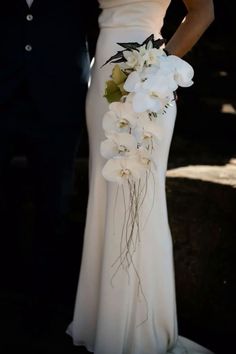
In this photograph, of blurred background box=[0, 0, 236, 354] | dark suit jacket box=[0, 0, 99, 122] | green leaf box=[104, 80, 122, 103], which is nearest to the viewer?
green leaf box=[104, 80, 122, 103]

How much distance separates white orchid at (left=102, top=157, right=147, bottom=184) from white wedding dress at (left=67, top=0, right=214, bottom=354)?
0.24 meters

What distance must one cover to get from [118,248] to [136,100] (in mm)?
687

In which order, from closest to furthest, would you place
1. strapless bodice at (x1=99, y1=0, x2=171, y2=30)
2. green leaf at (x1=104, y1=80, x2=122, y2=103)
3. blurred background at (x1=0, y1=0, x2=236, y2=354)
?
1. green leaf at (x1=104, y1=80, x2=122, y2=103)
2. strapless bodice at (x1=99, y1=0, x2=171, y2=30)
3. blurred background at (x1=0, y1=0, x2=236, y2=354)

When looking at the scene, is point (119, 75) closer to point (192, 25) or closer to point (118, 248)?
point (192, 25)

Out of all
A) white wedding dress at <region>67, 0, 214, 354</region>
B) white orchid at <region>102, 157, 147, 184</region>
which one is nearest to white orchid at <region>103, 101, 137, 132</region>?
white orchid at <region>102, 157, 147, 184</region>

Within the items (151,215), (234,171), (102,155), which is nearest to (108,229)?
(151,215)

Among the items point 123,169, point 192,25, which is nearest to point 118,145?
point 123,169

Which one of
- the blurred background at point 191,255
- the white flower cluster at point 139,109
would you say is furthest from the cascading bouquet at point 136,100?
the blurred background at point 191,255

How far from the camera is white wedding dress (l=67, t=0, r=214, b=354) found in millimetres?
2979

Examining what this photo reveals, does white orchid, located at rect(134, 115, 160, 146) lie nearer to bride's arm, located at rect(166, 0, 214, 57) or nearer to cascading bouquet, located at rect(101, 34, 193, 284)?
cascading bouquet, located at rect(101, 34, 193, 284)

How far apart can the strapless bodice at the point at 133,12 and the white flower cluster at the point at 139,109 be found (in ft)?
0.88

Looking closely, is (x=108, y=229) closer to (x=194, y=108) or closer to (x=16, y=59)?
(x=16, y=59)

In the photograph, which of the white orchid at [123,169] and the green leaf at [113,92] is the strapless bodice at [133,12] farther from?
the white orchid at [123,169]

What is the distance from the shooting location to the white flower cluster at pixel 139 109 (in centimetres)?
263
